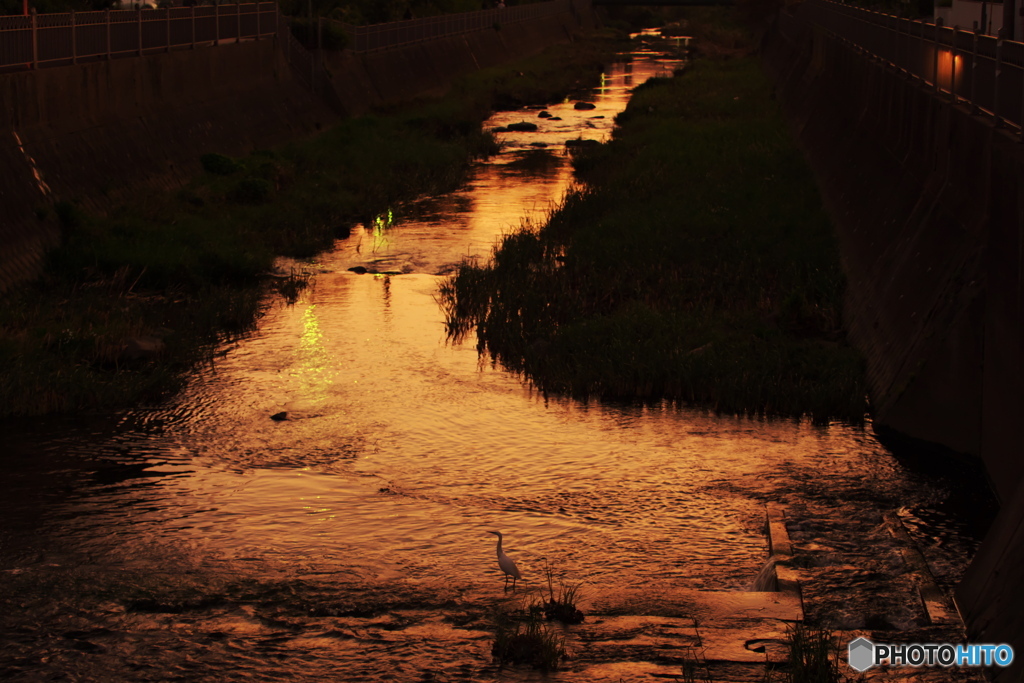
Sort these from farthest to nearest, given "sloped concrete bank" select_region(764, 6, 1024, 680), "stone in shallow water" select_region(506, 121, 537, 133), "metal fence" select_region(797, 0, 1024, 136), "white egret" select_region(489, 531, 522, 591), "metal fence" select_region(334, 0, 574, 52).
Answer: "metal fence" select_region(334, 0, 574, 52) → "stone in shallow water" select_region(506, 121, 537, 133) → "metal fence" select_region(797, 0, 1024, 136) → "white egret" select_region(489, 531, 522, 591) → "sloped concrete bank" select_region(764, 6, 1024, 680)

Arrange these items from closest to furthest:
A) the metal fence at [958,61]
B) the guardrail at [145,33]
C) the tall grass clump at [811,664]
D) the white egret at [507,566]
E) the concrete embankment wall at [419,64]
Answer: the tall grass clump at [811,664], the white egret at [507,566], the metal fence at [958,61], the guardrail at [145,33], the concrete embankment wall at [419,64]

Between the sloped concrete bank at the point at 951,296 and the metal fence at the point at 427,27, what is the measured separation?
29.3 m

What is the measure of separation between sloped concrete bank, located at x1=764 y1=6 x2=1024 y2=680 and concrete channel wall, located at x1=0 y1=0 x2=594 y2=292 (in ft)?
41.0

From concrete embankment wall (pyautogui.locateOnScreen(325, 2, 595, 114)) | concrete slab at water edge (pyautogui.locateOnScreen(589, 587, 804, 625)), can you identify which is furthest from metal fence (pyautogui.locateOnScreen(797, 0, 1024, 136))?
concrete embankment wall (pyautogui.locateOnScreen(325, 2, 595, 114))

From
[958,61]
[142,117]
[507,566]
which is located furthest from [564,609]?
[142,117]

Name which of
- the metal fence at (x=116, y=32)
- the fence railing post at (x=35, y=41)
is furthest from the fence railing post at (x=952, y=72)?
the fence railing post at (x=35, y=41)

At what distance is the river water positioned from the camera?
8.37 meters

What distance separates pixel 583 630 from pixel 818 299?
35.2 feet

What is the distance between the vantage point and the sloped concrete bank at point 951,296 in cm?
890

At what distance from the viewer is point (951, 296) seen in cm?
1250

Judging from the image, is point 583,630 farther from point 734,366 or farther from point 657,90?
point 657,90

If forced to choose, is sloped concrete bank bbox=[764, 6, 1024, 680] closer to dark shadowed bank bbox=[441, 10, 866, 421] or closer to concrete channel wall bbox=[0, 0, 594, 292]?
dark shadowed bank bbox=[441, 10, 866, 421]

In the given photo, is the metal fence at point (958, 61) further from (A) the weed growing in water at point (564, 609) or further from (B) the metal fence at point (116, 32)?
(B) the metal fence at point (116, 32)

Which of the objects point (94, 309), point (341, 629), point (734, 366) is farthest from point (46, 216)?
point (341, 629)
